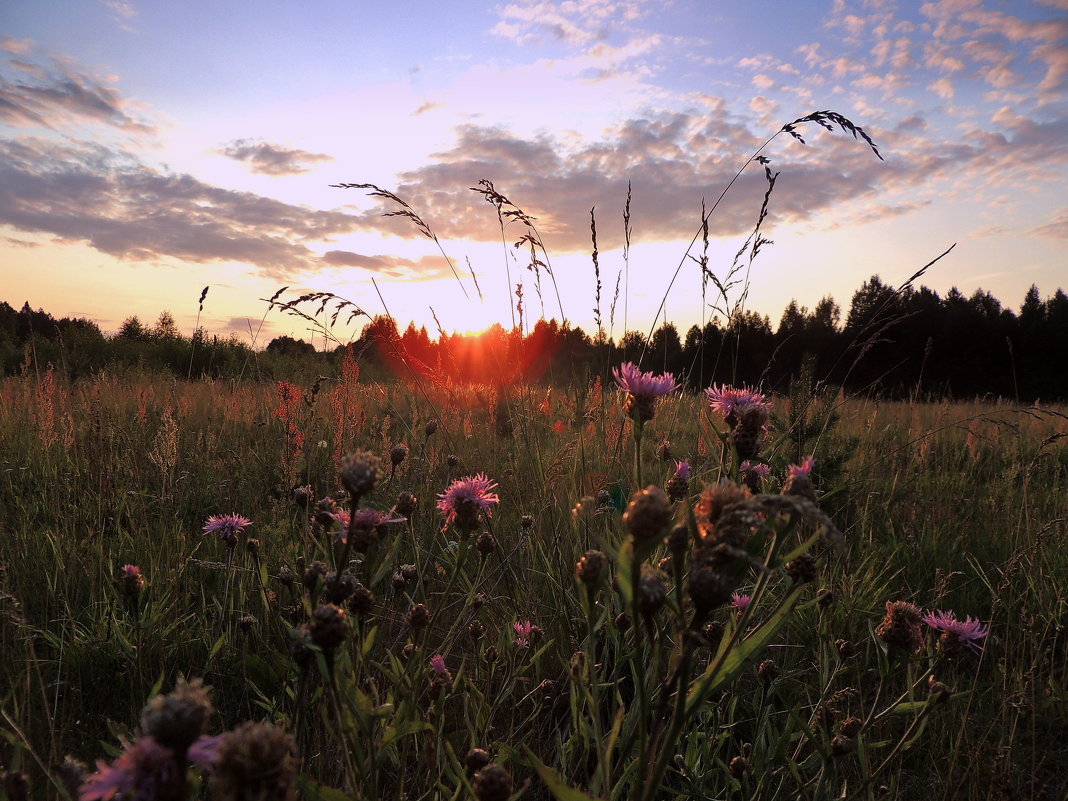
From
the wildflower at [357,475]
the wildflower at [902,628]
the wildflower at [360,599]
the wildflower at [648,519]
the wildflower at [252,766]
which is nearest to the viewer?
the wildflower at [252,766]

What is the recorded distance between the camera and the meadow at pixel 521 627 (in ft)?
2.54

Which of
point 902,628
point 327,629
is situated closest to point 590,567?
point 327,629

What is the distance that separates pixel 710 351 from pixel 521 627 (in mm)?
13628

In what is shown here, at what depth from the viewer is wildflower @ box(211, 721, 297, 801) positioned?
510 millimetres

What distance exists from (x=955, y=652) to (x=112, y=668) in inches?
85.1

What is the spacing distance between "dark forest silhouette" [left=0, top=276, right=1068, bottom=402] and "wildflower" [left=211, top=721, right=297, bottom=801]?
2196mm

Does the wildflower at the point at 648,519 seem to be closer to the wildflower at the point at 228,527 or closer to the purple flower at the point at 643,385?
the purple flower at the point at 643,385

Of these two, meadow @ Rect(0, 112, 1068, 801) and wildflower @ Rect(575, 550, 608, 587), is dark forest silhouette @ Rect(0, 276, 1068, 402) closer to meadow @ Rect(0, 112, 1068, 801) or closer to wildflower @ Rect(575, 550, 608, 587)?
meadow @ Rect(0, 112, 1068, 801)

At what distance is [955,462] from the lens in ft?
15.1

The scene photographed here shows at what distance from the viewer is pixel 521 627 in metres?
1.68

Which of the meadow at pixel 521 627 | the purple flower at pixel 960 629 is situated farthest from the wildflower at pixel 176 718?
the purple flower at pixel 960 629

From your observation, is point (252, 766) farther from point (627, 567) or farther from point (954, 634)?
point (954, 634)

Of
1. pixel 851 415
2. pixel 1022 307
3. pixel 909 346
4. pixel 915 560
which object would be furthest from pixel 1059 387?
pixel 915 560

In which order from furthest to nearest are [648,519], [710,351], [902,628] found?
[710,351] → [902,628] → [648,519]
